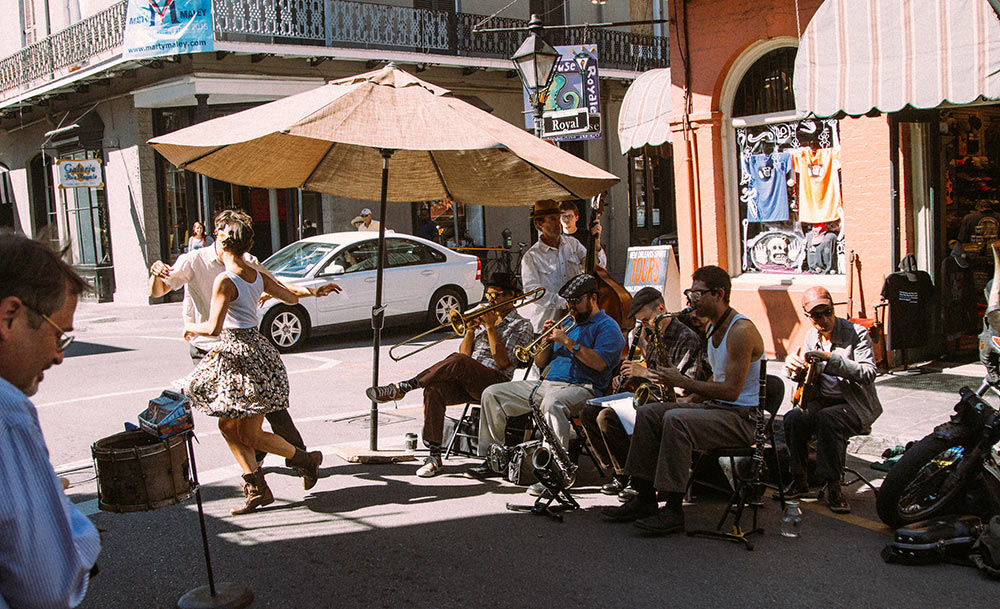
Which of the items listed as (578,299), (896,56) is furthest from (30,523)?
(896,56)

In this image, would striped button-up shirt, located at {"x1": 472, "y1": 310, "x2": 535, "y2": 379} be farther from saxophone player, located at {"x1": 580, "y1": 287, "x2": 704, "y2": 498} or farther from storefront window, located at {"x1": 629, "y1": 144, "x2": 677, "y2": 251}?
storefront window, located at {"x1": 629, "y1": 144, "x2": 677, "y2": 251}

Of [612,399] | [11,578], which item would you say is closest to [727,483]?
[612,399]

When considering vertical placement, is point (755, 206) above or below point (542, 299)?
above

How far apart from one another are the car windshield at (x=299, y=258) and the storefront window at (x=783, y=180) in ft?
20.3

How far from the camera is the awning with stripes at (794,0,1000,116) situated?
7016 millimetres

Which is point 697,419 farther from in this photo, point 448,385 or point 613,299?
point 613,299

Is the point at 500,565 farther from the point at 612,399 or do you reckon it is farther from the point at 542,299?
the point at 542,299

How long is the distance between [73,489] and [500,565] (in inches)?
141

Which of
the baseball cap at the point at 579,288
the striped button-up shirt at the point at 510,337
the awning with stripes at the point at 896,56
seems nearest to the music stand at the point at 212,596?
the baseball cap at the point at 579,288

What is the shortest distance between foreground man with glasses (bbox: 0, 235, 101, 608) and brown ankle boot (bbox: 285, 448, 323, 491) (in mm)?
4016

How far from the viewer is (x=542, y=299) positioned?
7.52m

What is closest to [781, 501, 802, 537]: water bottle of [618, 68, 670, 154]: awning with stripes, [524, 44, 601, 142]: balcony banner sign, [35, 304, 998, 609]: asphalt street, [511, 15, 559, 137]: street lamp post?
[35, 304, 998, 609]: asphalt street

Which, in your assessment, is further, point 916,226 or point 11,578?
point 916,226

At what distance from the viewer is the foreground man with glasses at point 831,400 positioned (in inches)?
213
